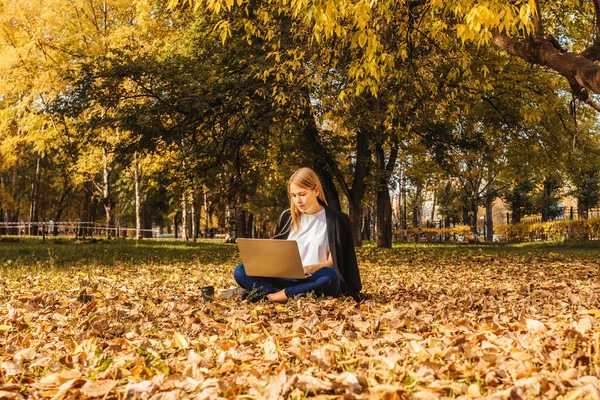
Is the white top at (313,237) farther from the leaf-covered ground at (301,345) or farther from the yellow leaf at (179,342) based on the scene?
the yellow leaf at (179,342)

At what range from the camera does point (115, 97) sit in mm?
13898

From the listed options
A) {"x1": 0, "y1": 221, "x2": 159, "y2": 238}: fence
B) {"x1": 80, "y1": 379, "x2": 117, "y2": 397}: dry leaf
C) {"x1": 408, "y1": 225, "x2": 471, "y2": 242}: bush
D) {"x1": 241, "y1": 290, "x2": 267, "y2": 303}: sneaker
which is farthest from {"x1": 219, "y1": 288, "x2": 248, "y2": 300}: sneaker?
{"x1": 408, "y1": 225, "x2": 471, "y2": 242}: bush

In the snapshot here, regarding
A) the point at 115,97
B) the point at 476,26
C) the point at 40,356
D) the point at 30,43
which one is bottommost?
the point at 40,356

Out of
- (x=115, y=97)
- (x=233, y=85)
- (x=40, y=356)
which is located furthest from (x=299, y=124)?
(x=40, y=356)

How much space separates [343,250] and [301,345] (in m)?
2.15

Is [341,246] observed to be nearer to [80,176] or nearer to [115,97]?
[115,97]

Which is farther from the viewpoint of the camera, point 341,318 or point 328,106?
point 328,106

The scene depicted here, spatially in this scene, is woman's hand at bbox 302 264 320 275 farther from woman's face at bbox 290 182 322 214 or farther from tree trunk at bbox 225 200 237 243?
tree trunk at bbox 225 200 237 243

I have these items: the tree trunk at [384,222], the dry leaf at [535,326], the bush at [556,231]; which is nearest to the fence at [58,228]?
the tree trunk at [384,222]

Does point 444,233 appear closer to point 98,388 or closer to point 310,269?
point 310,269

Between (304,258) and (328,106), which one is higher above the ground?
(328,106)

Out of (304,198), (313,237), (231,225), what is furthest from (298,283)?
(231,225)

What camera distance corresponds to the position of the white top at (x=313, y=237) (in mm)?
5676

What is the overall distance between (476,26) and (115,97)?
10445 mm
